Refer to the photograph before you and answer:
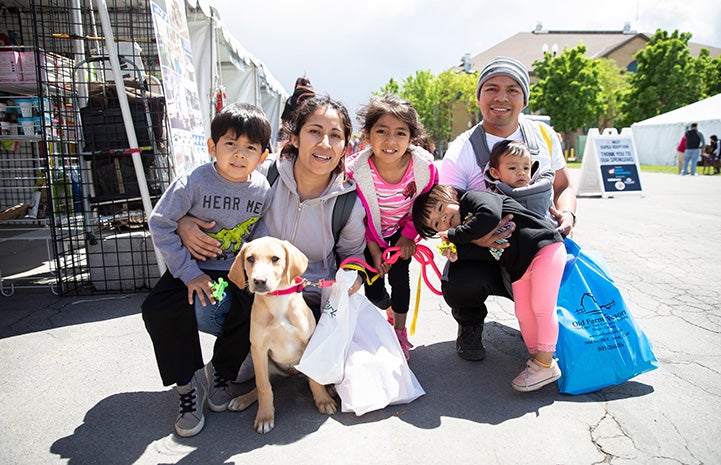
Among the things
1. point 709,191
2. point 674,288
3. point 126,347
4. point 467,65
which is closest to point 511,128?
point 674,288

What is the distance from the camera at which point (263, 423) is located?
2.30m

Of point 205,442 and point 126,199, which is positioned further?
point 126,199

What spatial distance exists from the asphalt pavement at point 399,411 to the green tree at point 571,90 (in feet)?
114

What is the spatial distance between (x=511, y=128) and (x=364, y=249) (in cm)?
142

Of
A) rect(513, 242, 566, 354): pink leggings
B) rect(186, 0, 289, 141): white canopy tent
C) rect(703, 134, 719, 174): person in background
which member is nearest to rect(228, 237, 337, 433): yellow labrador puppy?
rect(513, 242, 566, 354): pink leggings

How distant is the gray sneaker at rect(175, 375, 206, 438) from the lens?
2277 millimetres

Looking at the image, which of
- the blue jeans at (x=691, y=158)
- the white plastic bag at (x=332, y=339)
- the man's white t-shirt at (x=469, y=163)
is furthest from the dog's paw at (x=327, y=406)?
the blue jeans at (x=691, y=158)

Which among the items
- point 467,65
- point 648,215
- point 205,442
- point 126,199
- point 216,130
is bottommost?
point 205,442

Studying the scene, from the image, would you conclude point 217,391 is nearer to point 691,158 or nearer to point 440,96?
point 691,158

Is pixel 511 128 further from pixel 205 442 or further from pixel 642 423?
pixel 205 442

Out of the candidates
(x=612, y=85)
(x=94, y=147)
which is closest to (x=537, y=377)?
(x=94, y=147)

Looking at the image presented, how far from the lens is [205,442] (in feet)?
7.32

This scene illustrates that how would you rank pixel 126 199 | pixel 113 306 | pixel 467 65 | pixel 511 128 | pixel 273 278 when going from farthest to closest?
pixel 467 65
pixel 126 199
pixel 113 306
pixel 511 128
pixel 273 278

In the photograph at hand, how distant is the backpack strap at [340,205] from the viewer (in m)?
2.78
